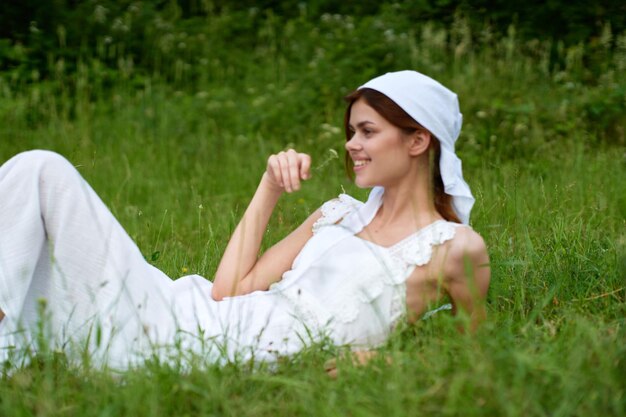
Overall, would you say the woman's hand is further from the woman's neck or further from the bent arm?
the bent arm

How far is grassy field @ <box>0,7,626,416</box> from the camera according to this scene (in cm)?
251

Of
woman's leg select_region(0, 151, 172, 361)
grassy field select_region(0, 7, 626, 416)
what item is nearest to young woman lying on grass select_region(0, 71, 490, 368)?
woman's leg select_region(0, 151, 172, 361)

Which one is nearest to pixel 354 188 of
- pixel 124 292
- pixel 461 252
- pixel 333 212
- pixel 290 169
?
pixel 333 212

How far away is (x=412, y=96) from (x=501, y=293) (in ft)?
3.05

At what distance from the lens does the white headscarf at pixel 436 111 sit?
10.4 ft

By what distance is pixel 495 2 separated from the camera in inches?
370

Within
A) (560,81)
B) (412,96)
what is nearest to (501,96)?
(560,81)

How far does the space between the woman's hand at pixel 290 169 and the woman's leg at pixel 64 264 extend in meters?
0.57

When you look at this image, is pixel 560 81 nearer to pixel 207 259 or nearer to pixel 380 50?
pixel 380 50

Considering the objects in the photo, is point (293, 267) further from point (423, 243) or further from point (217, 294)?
point (423, 243)

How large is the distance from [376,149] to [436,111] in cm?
24

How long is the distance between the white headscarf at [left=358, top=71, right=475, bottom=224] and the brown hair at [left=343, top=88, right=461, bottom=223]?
0.02 metres

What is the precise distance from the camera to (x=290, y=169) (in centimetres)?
319

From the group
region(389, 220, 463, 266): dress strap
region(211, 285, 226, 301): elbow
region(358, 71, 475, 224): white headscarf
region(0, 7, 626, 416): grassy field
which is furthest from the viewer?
region(211, 285, 226, 301): elbow
